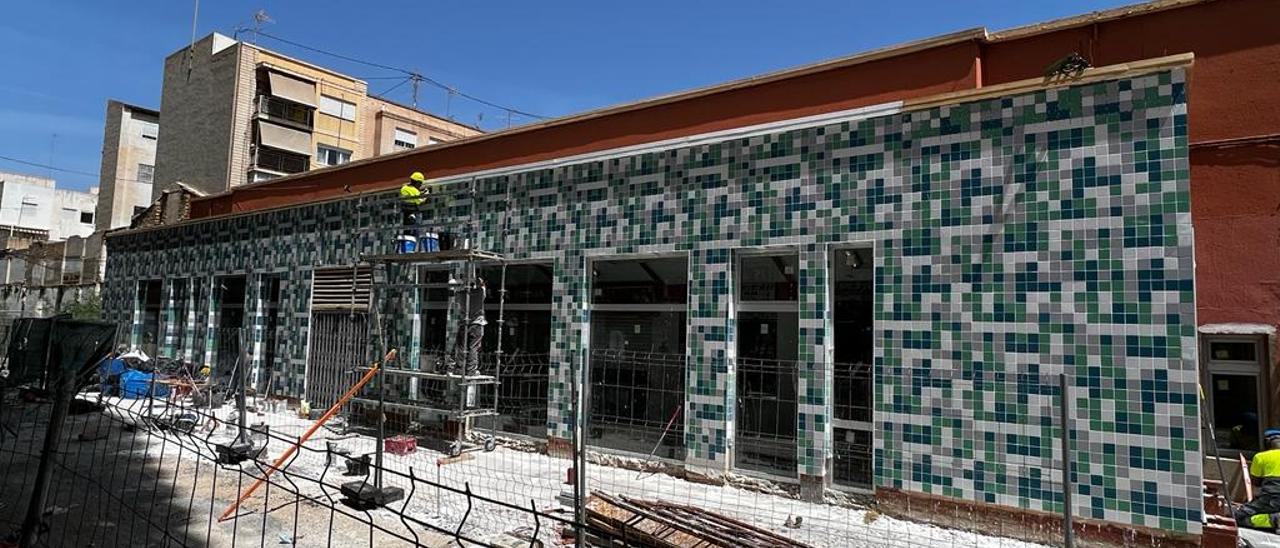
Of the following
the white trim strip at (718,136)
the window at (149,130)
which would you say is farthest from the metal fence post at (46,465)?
the window at (149,130)

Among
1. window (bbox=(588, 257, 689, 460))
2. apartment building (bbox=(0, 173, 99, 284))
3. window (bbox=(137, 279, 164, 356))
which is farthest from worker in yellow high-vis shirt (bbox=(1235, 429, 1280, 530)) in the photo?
apartment building (bbox=(0, 173, 99, 284))

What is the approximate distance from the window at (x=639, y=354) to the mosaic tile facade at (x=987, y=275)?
0.30 metres

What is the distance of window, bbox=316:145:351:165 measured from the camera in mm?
35750

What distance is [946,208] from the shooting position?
6637 mm

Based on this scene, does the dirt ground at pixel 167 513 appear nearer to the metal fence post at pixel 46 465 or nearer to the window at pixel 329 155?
the metal fence post at pixel 46 465

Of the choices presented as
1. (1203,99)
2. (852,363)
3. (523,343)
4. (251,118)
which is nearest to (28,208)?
(251,118)

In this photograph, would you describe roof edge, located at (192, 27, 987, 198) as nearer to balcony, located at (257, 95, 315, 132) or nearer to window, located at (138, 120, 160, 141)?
balcony, located at (257, 95, 315, 132)

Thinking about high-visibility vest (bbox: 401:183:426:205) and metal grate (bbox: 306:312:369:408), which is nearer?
high-visibility vest (bbox: 401:183:426:205)

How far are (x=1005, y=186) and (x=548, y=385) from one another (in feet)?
18.7

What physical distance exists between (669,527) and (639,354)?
3164 mm

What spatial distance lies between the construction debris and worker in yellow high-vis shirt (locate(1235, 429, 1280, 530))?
510 cm

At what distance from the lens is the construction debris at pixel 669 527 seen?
534 cm

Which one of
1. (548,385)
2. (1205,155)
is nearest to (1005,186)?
(1205,155)

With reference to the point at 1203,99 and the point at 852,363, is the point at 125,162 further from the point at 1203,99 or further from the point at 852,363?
the point at 1203,99
